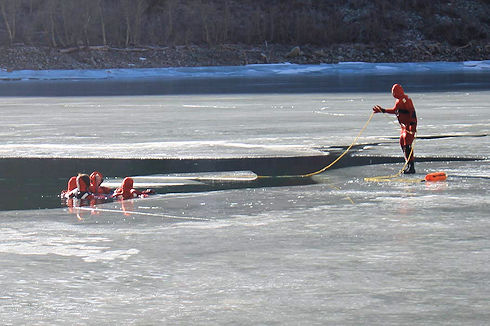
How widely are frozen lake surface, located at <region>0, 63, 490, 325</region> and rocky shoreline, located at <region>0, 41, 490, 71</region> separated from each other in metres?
58.8

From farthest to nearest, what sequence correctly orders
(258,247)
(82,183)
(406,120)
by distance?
(406,120) → (82,183) → (258,247)

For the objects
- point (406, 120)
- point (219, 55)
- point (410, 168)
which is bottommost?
point (219, 55)

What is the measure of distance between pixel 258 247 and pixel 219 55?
75.3 meters

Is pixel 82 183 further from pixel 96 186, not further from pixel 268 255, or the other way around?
pixel 268 255

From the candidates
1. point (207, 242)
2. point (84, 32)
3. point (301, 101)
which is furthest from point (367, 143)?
point (84, 32)

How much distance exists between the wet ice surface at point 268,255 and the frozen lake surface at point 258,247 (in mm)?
15

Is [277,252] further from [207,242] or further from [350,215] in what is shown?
Answer: [350,215]

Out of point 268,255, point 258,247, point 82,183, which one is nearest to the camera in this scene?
point 268,255

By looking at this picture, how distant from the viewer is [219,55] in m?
82.5

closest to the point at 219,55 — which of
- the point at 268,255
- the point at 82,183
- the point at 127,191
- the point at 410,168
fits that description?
the point at 410,168

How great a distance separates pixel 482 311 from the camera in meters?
5.76

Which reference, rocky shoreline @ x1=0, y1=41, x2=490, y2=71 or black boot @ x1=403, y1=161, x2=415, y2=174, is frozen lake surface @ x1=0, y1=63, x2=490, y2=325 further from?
rocky shoreline @ x1=0, y1=41, x2=490, y2=71

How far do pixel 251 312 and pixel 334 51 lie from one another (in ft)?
273

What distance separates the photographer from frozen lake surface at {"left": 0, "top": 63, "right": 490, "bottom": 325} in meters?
5.93
